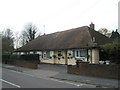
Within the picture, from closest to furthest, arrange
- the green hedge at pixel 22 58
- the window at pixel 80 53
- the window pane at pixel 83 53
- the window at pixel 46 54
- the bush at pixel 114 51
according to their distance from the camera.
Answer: the bush at pixel 114 51 < the window pane at pixel 83 53 < the window at pixel 80 53 < the green hedge at pixel 22 58 < the window at pixel 46 54

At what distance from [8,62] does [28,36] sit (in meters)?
34.0

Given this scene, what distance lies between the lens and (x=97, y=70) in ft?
51.0

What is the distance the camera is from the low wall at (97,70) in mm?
14193

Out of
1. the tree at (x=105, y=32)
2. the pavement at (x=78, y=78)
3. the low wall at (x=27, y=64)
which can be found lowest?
the pavement at (x=78, y=78)

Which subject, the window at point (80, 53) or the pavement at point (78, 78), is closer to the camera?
the pavement at point (78, 78)

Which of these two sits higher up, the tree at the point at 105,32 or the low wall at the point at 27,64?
the tree at the point at 105,32

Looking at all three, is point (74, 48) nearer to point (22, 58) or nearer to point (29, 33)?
point (22, 58)

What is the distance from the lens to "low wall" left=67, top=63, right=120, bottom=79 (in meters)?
14.2

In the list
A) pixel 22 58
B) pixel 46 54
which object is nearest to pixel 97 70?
pixel 22 58

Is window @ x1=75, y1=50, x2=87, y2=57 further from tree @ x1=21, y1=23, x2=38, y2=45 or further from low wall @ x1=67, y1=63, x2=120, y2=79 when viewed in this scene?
tree @ x1=21, y1=23, x2=38, y2=45

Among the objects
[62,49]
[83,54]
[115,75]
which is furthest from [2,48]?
[115,75]

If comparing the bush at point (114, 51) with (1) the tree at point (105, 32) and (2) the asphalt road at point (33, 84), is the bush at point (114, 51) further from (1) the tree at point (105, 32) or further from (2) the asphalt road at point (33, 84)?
(1) the tree at point (105, 32)

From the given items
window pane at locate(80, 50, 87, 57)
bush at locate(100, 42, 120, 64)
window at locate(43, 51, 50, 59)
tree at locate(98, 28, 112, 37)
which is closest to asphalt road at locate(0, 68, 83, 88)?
bush at locate(100, 42, 120, 64)

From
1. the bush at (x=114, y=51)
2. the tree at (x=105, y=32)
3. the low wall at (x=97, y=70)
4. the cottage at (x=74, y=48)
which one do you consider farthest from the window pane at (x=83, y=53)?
the tree at (x=105, y=32)
